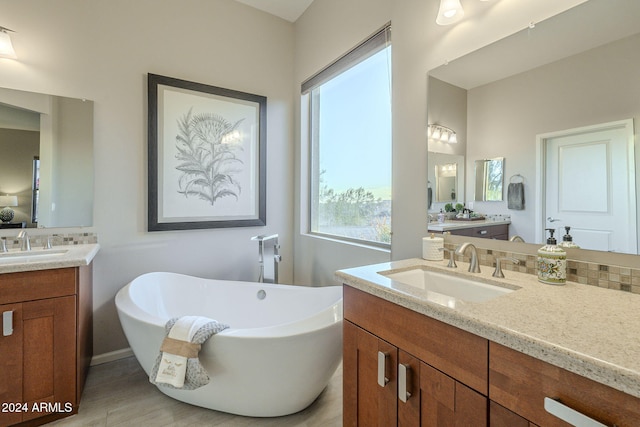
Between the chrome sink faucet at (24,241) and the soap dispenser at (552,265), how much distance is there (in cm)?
285

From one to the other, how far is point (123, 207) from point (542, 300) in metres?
2.60

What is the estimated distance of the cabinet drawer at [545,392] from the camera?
1.78ft

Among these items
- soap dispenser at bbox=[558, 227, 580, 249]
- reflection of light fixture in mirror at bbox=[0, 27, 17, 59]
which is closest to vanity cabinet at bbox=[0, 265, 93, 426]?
reflection of light fixture in mirror at bbox=[0, 27, 17, 59]

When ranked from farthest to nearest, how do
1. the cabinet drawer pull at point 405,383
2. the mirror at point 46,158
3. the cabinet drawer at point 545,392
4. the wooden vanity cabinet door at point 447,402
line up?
the mirror at point 46,158
the cabinet drawer pull at point 405,383
the wooden vanity cabinet door at point 447,402
the cabinet drawer at point 545,392

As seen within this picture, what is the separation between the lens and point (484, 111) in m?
1.43

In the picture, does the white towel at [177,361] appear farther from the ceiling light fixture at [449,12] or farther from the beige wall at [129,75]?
the ceiling light fixture at [449,12]

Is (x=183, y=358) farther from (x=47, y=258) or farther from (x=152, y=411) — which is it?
(x=47, y=258)

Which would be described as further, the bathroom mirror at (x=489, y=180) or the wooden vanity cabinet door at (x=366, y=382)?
the bathroom mirror at (x=489, y=180)

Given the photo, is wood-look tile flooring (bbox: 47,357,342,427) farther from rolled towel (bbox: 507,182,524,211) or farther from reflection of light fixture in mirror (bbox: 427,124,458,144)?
reflection of light fixture in mirror (bbox: 427,124,458,144)

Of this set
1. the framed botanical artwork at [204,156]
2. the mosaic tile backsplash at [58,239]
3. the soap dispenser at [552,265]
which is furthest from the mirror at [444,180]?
the mosaic tile backsplash at [58,239]

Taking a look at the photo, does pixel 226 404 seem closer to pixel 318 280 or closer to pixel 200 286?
pixel 200 286

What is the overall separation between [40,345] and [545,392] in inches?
86.4

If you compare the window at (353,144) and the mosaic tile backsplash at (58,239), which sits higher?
the window at (353,144)

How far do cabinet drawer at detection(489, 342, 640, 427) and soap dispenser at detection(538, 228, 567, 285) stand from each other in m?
0.55
